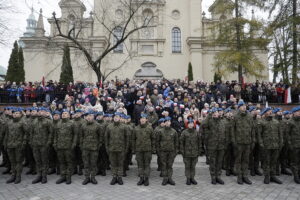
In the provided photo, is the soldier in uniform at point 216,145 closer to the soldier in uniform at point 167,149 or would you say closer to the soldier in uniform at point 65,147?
the soldier in uniform at point 167,149

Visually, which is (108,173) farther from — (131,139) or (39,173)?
(39,173)

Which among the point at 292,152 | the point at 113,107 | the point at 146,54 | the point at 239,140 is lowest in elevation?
the point at 292,152

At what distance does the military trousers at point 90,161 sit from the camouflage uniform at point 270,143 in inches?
207

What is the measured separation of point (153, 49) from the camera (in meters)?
29.3

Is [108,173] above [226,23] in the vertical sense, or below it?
below

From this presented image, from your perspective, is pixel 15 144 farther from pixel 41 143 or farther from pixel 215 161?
pixel 215 161

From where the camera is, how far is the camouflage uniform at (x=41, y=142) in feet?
23.9

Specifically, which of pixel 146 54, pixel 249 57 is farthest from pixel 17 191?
pixel 146 54

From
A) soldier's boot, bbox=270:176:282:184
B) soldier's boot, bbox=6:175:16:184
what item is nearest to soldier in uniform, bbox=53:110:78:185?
soldier's boot, bbox=6:175:16:184

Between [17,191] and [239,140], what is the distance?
22.0 feet

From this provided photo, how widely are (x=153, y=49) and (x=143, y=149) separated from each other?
2362 centimetres

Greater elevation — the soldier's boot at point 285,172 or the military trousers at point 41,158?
the military trousers at point 41,158

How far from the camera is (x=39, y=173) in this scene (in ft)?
23.9

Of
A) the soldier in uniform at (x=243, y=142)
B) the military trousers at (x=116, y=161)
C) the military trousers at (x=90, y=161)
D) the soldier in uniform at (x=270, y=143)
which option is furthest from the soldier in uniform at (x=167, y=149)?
the soldier in uniform at (x=270, y=143)
